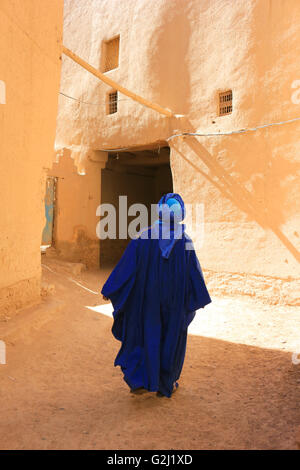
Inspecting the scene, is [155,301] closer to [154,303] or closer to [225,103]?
[154,303]

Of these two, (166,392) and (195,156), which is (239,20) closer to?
(195,156)

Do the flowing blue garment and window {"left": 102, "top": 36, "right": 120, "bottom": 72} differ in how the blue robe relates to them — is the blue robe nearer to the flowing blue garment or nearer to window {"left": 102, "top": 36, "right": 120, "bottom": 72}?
the flowing blue garment

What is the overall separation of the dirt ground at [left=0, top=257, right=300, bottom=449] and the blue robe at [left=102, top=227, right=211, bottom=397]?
1.11ft

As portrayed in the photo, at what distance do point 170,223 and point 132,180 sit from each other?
9640 millimetres

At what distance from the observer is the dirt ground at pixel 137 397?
2.43 metres

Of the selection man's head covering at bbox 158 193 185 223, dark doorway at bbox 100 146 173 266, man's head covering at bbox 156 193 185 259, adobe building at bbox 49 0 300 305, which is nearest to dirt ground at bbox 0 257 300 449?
man's head covering at bbox 156 193 185 259

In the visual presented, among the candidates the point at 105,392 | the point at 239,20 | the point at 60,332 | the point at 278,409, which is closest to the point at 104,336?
the point at 60,332

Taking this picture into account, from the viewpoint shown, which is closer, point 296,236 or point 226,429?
point 226,429

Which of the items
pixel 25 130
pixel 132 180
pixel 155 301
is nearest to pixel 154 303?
pixel 155 301

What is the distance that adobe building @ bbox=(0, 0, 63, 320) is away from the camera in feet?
14.1

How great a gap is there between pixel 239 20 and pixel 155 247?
5908mm

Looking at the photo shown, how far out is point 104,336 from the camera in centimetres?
505

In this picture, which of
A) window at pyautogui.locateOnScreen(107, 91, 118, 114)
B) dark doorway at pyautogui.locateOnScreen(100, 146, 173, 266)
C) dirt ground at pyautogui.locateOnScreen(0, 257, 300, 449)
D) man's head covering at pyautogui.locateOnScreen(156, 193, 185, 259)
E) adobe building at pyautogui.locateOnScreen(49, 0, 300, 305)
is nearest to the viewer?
dirt ground at pyautogui.locateOnScreen(0, 257, 300, 449)

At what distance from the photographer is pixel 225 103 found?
734cm
